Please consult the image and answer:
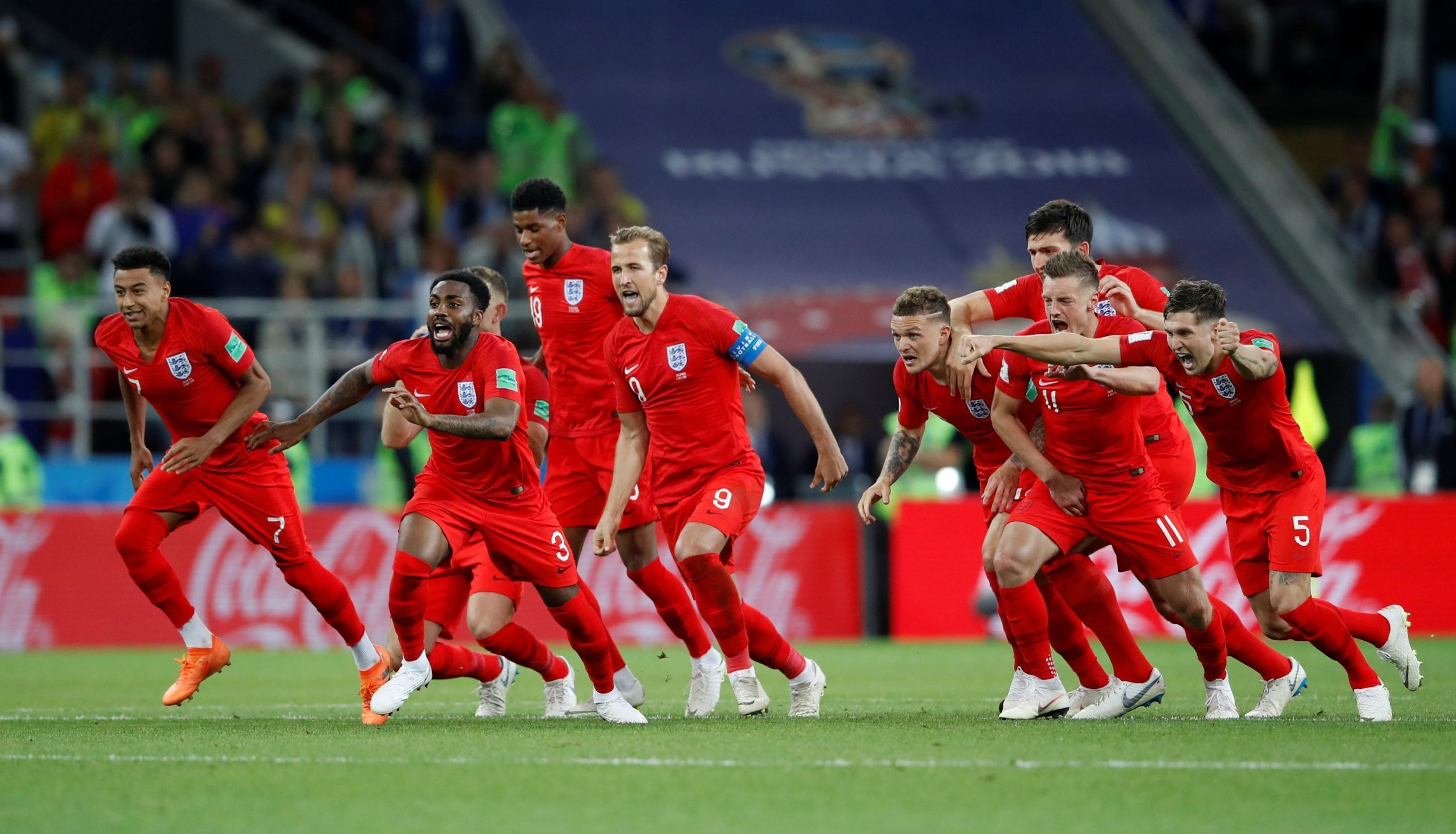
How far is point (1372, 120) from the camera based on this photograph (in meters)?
25.6

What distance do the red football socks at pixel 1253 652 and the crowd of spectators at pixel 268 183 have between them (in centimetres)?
1063

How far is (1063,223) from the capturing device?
8766 mm

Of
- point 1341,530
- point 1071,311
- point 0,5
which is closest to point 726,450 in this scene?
point 1071,311

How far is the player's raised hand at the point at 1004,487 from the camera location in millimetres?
8898

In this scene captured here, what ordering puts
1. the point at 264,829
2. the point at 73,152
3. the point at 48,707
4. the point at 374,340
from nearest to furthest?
the point at 264,829, the point at 48,707, the point at 374,340, the point at 73,152

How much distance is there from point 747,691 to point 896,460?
1384mm

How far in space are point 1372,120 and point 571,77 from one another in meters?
11.4

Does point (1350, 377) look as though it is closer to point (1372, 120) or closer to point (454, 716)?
point (1372, 120)

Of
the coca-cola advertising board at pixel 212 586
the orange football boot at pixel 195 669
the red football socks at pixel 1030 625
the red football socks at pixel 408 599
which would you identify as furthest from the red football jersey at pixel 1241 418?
the coca-cola advertising board at pixel 212 586

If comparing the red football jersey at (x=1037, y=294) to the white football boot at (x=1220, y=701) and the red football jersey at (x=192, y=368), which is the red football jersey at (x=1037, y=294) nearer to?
the white football boot at (x=1220, y=701)

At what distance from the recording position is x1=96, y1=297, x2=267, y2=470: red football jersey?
920 cm

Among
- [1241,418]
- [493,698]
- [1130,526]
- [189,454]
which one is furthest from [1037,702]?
[189,454]

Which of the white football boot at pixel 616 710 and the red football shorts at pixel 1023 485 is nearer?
the white football boot at pixel 616 710

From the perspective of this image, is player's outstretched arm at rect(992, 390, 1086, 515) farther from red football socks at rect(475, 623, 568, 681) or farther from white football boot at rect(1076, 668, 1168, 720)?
red football socks at rect(475, 623, 568, 681)
